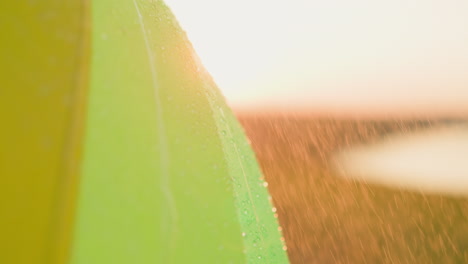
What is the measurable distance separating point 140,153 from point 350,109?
1.51 meters

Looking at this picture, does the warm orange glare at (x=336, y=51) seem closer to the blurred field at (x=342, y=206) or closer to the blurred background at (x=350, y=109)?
the blurred background at (x=350, y=109)

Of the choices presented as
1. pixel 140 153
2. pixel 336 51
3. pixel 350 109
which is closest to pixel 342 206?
pixel 350 109

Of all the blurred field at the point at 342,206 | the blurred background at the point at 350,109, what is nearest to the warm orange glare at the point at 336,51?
the blurred background at the point at 350,109

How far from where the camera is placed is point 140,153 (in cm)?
35

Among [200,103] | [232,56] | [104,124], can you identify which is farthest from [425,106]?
[104,124]

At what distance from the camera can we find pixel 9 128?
1.00 feet

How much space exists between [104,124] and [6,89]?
2.9 inches

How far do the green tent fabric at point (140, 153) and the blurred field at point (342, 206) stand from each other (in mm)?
980

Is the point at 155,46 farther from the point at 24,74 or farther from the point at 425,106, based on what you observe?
the point at 425,106

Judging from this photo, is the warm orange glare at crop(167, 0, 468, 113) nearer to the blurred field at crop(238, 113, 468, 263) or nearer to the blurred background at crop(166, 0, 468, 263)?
the blurred background at crop(166, 0, 468, 263)

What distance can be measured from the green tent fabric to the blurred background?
1027mm

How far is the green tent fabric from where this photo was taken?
0.99 feet

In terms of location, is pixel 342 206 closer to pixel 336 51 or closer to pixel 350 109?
pixel 350 109

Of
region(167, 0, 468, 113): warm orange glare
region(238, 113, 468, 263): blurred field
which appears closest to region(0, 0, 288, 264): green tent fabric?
region(238, 113, 468, 263): blurred field
